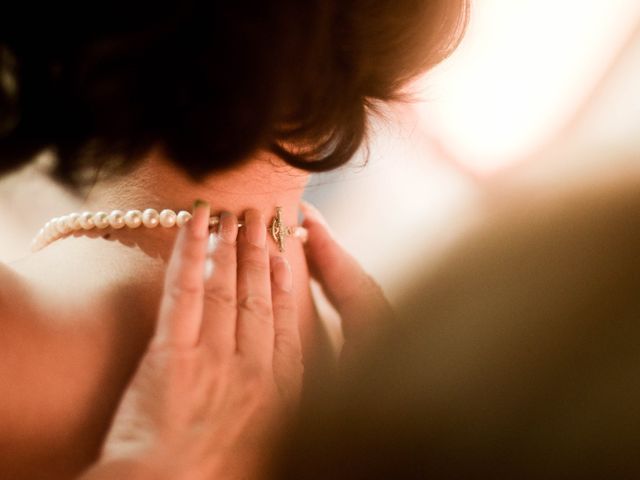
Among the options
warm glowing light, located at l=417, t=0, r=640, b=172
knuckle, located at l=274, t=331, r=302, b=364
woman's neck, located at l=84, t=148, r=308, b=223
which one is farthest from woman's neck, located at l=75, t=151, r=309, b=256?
warm glowing light, located at l=417, t=0, r=640, b=172

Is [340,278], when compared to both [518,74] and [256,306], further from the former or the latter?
[518,74]

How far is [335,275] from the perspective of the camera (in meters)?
0.88

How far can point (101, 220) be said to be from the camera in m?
0.64

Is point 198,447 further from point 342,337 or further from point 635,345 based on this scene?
point 635,345

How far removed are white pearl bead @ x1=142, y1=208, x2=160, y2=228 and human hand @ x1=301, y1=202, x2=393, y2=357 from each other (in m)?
0.29

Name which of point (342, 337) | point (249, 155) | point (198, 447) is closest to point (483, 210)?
point (342, 337)

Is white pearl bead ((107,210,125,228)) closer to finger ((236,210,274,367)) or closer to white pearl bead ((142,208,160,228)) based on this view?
white pearl bead ((142,208,160,228))

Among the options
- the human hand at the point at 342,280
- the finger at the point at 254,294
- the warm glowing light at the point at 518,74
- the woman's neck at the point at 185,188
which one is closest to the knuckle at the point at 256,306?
the finger at the point at 254,294

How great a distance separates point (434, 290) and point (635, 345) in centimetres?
25

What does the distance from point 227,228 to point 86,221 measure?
0.15 meters

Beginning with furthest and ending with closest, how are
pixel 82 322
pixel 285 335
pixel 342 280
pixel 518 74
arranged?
pixel 518 74 → pixel 342 280 → pixel 285 335 → pixel 82 322

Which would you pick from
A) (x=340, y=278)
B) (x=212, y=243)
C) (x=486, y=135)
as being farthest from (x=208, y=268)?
(x=486, y=135)

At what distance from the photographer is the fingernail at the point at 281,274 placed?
2.25 feet

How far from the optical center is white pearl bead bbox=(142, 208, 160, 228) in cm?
63
